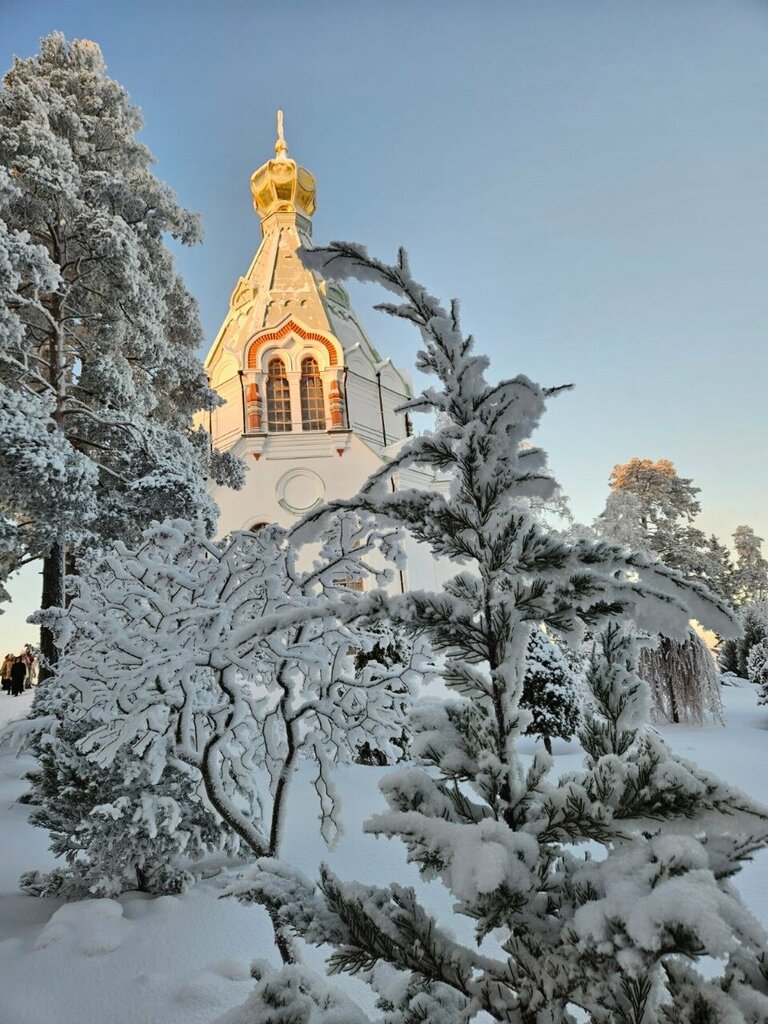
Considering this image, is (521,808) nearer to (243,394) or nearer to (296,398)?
(243,394)

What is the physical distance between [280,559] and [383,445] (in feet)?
65.0

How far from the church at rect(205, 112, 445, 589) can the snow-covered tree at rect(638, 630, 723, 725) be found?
358 inches

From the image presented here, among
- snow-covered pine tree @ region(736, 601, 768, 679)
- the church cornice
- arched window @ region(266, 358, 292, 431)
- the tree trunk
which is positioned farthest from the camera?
the church cornice

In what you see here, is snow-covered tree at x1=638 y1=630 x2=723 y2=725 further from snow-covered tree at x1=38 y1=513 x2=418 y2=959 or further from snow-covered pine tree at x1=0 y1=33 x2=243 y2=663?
snow-covered pine tree at x1=0 y1=33 x2=243 y2=663

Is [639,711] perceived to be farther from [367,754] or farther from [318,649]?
[367,754]

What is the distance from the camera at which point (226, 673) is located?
3.76 m

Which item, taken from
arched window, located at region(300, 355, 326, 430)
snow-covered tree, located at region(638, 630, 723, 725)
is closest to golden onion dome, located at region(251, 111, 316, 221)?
arched window, located at region(300, 355, 326, 430)

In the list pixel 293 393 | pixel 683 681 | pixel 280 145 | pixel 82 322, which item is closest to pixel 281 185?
pixel 280 145

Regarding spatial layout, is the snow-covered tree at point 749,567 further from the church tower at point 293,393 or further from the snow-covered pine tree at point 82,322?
the snow-covered pine tree at point 82,322

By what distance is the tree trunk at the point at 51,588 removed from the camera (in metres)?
9.20

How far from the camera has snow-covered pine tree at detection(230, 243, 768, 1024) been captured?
1.26m

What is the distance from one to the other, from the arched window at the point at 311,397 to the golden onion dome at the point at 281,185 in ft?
32.3

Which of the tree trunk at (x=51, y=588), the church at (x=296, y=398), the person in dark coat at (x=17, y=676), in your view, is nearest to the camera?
the tree trunk at (x=51, y=588)

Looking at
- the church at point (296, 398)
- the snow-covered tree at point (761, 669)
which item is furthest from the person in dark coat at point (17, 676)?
the snow-covered tree at point (761, 669)
